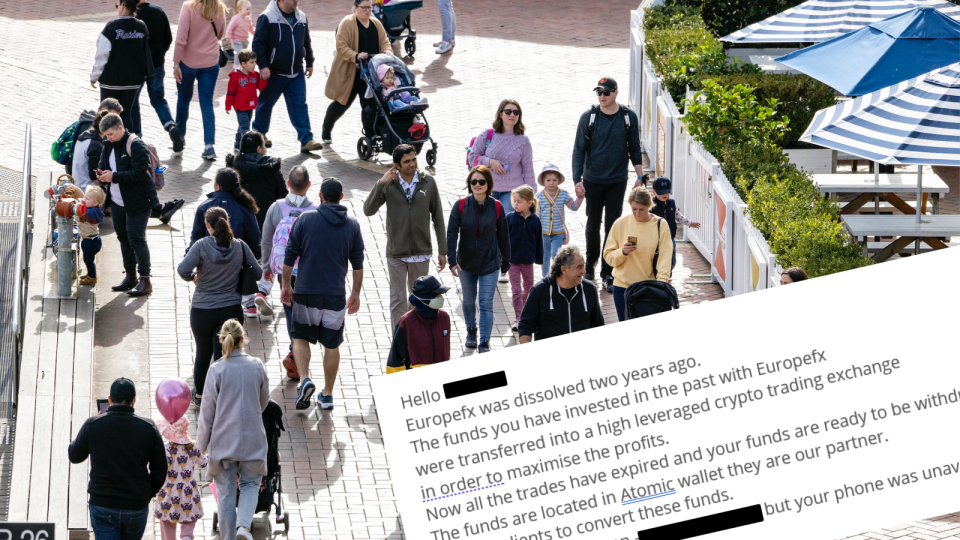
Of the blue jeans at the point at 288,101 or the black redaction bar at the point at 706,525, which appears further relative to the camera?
the blue jeans at the point at 288,101

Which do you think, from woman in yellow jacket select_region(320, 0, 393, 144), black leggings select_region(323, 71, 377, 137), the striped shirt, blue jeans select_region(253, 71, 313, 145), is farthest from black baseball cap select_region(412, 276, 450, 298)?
blue jeans select_region(253, 71, 313, 145)

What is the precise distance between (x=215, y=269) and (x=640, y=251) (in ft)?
10.1

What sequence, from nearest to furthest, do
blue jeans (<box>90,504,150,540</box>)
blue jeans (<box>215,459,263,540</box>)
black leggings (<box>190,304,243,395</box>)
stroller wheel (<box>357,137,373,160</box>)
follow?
blue jeans (<box>90,504,150,540</box>)
blue jeans (<box>215,459,263,540</box>)
black leggings (<box>190,304,243,395</box>)
stroller wheel (<box>357,137,373,160</box>)

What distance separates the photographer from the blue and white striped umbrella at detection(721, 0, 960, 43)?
1550 cm

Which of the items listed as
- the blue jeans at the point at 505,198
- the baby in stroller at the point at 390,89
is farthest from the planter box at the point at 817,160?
the baby in stroller at the point at 390,89

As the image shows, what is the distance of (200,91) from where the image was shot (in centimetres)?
1517

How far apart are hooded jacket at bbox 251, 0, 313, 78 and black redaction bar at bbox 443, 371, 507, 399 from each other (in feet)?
37.7

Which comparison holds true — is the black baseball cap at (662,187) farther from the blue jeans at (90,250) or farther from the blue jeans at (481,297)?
the blue jeans at (90,250)

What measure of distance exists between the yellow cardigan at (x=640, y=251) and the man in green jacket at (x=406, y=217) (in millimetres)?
1373

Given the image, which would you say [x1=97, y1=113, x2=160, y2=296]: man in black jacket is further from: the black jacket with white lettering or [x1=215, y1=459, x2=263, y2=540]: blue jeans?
[x1=215, y1=459, x2=263, y2=540]: blue jeans

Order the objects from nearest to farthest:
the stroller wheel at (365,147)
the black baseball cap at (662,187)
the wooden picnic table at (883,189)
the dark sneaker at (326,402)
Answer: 1. the dark sneaker at (326,402)
2. the black baseball cap at (662,187)
3. the wooden picnic table at (883,189)
4. the stroller wheel at (365,147)

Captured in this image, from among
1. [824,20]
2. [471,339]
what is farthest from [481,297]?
[824,20]

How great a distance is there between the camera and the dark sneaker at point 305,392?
31.2ft

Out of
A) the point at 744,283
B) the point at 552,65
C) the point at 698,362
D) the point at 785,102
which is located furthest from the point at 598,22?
the point at 698,362
